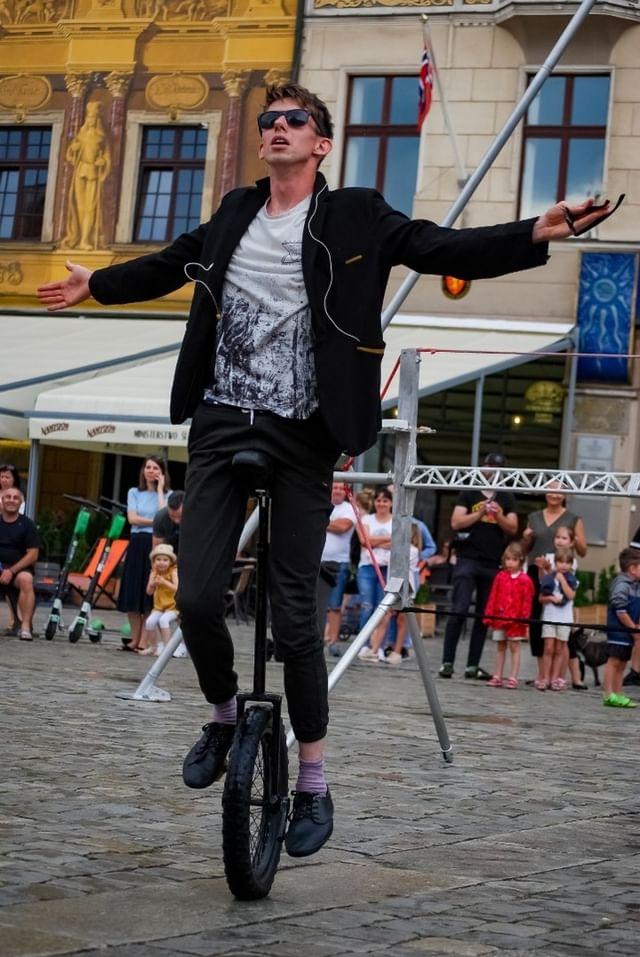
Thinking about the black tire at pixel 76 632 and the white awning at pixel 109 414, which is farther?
the white awning at pixel 109 414

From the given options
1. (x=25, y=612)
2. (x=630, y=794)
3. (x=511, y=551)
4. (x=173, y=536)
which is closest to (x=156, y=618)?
(x=173, y=536)

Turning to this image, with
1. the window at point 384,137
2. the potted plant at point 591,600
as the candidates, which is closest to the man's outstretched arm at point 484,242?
the potted plant at point 591,600

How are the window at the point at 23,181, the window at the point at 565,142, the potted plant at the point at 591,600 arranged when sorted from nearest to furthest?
the potted plant at the point at 591,600 → the window at the point at 565,142 → the window at the point at 23,181

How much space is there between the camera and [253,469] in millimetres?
4430

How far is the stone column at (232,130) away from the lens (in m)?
24.0

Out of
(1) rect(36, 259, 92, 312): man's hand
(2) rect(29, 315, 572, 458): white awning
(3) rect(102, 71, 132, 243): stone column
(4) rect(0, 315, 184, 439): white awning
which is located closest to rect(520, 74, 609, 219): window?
(2) rect(29, 315, 572, 458): white awning

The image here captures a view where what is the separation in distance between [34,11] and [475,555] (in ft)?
46.9

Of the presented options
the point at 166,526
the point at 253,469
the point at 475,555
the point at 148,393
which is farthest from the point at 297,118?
the point at 148,393

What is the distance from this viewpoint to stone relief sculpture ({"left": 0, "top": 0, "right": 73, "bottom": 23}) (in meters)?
25.2

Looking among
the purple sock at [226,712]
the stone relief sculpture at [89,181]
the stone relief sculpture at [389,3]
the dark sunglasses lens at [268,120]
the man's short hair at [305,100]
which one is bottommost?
the purple sock at [226,712]

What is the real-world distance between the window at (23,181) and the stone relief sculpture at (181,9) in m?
2.28

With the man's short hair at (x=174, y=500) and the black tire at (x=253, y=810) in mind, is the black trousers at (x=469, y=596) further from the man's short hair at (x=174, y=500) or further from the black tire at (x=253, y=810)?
the black tire at (x=253, y=810)

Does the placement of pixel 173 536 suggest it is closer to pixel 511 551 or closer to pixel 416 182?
pixel 511 551

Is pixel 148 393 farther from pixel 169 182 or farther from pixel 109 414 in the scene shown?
pixel 169 182
